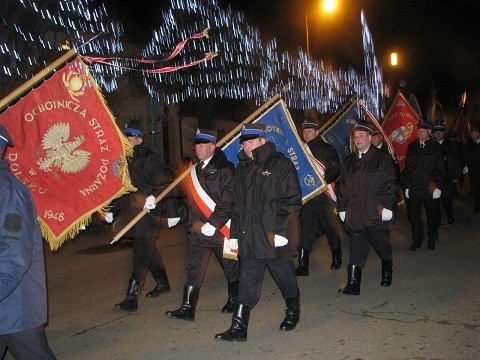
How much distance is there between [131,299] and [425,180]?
4.80 metres

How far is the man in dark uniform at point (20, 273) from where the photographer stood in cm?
282

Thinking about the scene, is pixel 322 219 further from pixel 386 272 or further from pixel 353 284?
pixel 353 284

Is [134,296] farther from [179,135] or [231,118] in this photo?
[231,118]

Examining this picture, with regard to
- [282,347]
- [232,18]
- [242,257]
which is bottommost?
[282,347]

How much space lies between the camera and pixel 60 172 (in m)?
4.38

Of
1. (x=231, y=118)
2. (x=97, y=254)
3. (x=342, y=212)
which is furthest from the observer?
(x=231, y=118)

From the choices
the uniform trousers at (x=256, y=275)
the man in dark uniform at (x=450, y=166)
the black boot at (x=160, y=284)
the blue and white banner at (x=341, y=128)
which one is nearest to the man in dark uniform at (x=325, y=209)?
the blue and white banner at (x=341, y=128)

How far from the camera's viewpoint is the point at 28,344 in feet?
10.0

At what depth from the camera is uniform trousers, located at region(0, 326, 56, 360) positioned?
304 cm

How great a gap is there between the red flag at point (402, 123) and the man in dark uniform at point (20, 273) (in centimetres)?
819

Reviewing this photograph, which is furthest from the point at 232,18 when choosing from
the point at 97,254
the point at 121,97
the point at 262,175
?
the point at 262,175

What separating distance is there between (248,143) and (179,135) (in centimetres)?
1985

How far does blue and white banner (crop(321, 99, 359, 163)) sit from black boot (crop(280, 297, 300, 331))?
4036mm

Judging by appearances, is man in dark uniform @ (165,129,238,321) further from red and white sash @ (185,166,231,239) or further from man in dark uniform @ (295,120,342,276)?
man in dark uniform @ (295,120,342,276)
